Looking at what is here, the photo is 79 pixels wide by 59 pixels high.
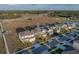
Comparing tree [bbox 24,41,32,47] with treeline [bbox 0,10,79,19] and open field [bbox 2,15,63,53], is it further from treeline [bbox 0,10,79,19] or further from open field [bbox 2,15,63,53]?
treeline [bbox 0,10,79,19]

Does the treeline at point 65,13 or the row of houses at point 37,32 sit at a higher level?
the treeline at point 65,13

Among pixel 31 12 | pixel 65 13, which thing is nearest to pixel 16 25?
pixel 31 12

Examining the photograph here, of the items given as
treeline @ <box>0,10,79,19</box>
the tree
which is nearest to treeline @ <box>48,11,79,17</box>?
treeline @ <box>0,10,79,19</box>

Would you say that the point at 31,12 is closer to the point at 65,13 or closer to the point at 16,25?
the point at 16,25

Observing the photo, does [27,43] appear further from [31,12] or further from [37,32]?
[31,12]

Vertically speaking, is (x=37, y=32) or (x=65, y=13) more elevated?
(x=65, y=13)

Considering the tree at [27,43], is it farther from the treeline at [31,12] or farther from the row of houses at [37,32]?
the treeline at [31,12]

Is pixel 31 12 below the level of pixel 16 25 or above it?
above

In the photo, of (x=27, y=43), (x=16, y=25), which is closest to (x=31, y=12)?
(x=16, y=25)

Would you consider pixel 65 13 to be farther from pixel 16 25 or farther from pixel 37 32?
pixel 16 25

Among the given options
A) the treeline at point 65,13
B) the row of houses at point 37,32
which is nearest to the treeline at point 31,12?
the treeline at point 65,13

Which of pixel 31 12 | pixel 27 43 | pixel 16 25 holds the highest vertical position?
pixel 31 12
